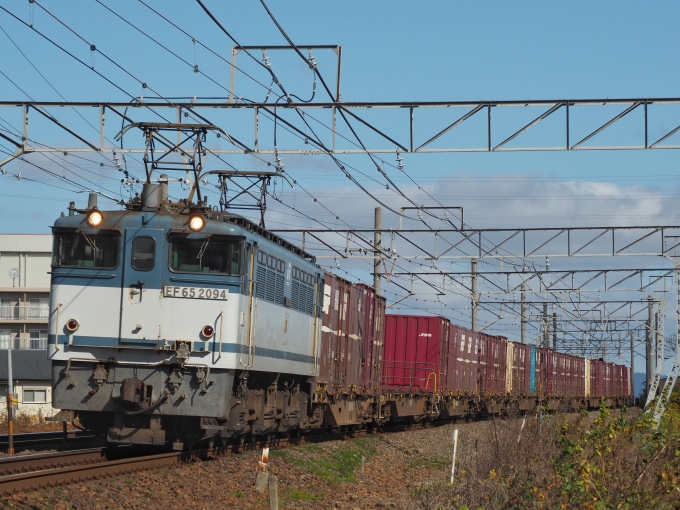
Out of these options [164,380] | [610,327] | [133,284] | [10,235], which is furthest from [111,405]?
[610,327]

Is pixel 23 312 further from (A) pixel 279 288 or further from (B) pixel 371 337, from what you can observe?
(A) pixel 279 288

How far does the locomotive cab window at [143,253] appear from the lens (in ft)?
47.4

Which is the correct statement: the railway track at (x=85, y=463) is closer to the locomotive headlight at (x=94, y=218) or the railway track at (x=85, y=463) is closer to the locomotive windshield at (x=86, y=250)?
the locomotive windshield at (x=86, y=250)

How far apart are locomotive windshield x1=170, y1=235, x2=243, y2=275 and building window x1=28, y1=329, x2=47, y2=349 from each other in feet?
153

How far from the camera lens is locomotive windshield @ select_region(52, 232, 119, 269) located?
14.5 m

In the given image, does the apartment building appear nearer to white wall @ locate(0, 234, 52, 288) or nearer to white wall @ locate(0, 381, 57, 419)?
white wall @ locate(0, 234, 52, 288)

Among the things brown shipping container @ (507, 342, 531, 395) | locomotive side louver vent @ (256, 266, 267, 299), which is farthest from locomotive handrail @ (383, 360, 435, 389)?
locomotive side louver vent @ (256, 266, 267, 299)

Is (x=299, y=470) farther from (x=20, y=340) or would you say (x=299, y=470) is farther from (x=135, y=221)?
(x=20, y=340)

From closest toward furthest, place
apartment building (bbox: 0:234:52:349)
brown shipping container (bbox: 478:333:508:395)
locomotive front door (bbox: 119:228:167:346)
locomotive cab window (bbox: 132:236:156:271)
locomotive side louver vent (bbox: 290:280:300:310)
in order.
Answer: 1. locomotive front door (bbox: 119:228:167:346)
2. locomotive cab window (bbox: 132:236:156:271)
3. locomotive side louver vent (bbox: 290:280:300:310)
4. brown shipping container (bbox: 478:333:508:395)
5. apartment building (bbox: 0:234:52:349)

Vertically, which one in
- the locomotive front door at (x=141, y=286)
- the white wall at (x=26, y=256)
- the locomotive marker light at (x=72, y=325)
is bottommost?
the locomotive marker light at (x=72, y=325)

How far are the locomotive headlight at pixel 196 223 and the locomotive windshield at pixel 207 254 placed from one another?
18 centimetres

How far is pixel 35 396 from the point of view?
39688mm

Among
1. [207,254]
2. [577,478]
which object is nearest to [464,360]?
[207,254]

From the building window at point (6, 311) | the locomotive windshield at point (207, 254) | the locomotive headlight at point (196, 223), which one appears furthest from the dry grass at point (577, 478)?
the building window at point (6, 311)
